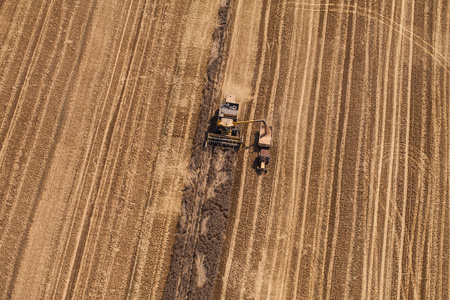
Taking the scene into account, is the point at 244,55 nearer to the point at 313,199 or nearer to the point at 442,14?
the point at 313,199

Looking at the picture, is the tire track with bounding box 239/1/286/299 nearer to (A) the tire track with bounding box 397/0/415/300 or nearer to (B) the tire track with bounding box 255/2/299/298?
(B) the tire track with bounding box 255/2/299/298

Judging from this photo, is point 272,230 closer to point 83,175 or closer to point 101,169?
point 101,169

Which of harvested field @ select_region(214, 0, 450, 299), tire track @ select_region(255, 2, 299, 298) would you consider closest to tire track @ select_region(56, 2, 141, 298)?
harvested field @ select_region(214, 0, 450, 299)

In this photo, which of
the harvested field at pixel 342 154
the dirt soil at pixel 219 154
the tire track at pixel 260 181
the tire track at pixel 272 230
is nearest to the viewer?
the dirt soil at pixel 219 154

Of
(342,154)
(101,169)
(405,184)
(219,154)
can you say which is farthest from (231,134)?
(405,184)

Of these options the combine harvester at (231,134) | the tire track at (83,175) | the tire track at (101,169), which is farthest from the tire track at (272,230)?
the tire track at (83,175)

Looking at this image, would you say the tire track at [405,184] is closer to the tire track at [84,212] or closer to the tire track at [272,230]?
the tire track at [272,230]

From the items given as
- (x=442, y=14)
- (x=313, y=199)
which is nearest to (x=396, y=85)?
(x=442, y=14)
